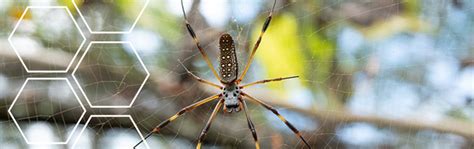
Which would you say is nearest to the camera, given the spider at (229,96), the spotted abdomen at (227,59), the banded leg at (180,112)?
the spotted abdomen at (227,59)

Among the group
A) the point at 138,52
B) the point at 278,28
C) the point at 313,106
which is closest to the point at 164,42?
the point at 138,52

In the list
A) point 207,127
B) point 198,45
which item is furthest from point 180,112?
point 198,45

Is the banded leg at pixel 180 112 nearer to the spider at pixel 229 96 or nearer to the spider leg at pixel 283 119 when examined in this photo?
the spider at pixel 229 96

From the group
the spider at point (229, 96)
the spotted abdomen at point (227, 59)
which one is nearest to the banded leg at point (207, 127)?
the spider at point (229, 96)

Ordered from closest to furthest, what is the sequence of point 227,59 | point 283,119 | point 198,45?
point 227,59, point 198,45, point 283,119

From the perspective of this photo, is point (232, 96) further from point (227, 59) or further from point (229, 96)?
point (227, 59)

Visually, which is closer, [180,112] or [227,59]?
[227,59]

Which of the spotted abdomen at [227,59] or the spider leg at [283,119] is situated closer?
the spotted abdomen at [227,59]

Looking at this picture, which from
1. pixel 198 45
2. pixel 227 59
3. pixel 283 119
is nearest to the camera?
pixel 227 59
